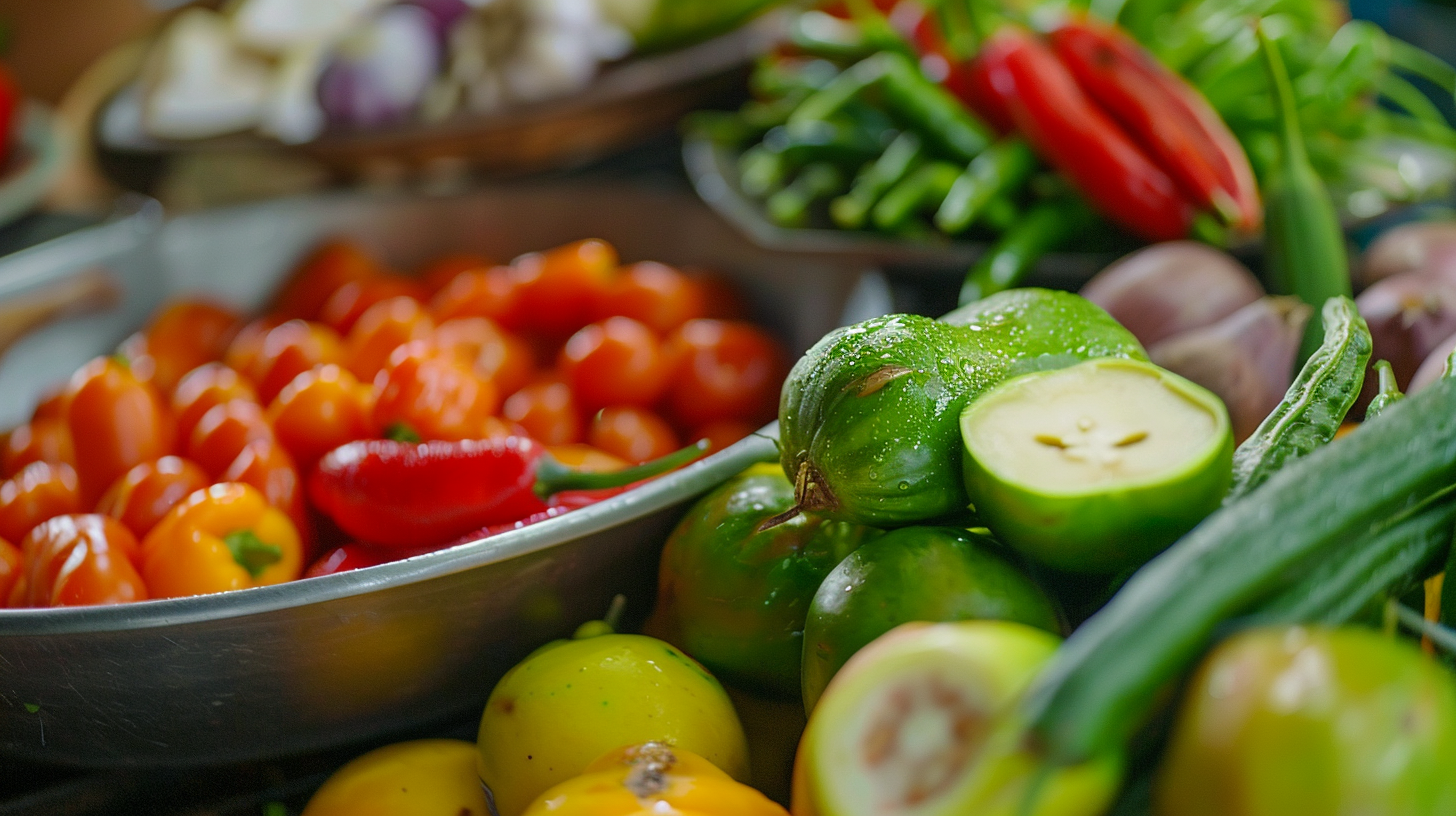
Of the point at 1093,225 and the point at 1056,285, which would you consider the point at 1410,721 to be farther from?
the point at 1093,225

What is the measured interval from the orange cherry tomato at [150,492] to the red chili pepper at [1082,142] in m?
1.10

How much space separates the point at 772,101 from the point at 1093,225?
28.1 inches

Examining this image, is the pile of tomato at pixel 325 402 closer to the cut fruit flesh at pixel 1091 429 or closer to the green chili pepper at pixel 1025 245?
the green chili pepper at pixel 1025 245

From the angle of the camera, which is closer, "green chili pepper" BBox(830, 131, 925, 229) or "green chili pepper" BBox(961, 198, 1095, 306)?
"green chili pepper" BBox(961, 198, 1095, 306)

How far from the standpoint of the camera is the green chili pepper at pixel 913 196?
1.43 meters

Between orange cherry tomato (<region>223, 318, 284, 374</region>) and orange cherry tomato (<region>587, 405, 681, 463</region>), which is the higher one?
orange cherry tomato (<region>223, 318, 284, 374</region>)

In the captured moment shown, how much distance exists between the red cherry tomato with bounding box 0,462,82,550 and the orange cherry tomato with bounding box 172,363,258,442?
11 cm

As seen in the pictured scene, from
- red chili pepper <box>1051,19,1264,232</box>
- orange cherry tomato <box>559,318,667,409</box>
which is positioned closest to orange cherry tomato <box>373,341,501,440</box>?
orange cherry tomato <box>559,318,667,409</box>

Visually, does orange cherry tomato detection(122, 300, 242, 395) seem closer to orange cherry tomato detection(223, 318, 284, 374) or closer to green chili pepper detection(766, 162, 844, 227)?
orange cherry tomato detection(223, 318, 284, 374)

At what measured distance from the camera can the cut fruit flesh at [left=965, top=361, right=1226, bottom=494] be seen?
56 centimetres

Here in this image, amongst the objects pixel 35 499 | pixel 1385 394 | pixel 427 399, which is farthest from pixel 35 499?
pixel 1385 394

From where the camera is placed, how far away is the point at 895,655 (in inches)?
18.6

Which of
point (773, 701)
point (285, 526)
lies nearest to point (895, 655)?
point (773, 701)

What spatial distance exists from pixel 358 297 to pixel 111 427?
1.64ft
